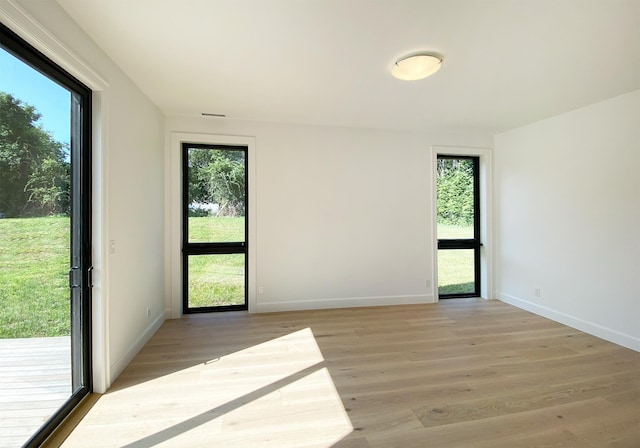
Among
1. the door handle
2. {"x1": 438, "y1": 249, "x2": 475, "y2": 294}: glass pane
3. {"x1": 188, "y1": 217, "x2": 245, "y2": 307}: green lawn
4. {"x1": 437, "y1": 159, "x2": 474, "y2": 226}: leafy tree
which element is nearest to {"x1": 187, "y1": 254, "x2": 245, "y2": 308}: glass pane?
{"x1": 188, "y1": 217, "x2": 245, "y2": 307}: green lawn

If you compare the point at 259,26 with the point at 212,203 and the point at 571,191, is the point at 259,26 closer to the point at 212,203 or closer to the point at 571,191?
the point at 212,203

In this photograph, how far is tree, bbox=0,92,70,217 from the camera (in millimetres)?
1360

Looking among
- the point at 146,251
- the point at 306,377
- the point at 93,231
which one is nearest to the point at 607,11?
the point at 306,377

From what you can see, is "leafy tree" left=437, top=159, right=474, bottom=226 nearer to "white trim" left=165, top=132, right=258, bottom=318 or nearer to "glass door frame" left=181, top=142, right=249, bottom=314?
"glass door frame" left=181, top=142, right=249, bottom=314

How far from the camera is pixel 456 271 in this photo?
451cm

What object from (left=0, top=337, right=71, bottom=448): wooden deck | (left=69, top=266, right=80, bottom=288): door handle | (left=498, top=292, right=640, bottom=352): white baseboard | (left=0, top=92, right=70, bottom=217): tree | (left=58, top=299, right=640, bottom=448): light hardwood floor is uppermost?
(left=0, top=92, right=70, bottom=217): tree

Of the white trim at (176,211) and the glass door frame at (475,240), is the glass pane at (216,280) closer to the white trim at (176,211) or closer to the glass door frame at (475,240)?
the white trim at (176,211)

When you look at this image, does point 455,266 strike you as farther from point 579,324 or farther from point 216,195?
point 216,195

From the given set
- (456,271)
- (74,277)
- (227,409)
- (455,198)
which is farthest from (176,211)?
(456,271)

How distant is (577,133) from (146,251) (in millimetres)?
5140

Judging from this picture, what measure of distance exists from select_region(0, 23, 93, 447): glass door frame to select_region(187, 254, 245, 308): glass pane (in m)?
1.71

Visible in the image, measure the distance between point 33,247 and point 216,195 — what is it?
236 centimetres

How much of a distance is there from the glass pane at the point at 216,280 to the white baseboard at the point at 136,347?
466 mm

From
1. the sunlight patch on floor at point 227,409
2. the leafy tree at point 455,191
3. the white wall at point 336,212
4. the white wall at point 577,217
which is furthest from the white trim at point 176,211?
the white wall at point 577,217
